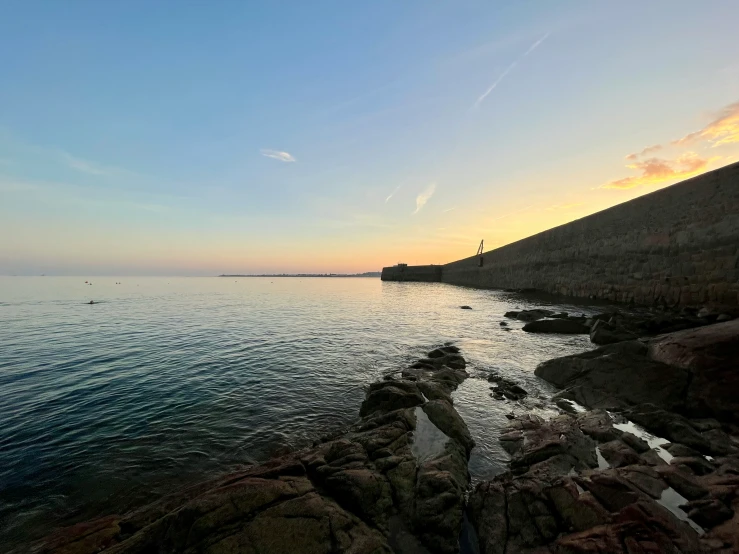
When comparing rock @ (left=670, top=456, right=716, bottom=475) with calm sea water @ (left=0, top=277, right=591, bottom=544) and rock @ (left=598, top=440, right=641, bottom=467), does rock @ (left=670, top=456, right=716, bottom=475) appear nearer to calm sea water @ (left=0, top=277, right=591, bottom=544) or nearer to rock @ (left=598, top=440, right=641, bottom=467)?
rock @ (left=598, top=440, right=641, bottom=467)

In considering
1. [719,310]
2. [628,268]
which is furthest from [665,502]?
[628,268]

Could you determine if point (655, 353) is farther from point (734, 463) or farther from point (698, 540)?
point (698, 540)

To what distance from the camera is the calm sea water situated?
6578 millimetres

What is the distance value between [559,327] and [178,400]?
19568 mm

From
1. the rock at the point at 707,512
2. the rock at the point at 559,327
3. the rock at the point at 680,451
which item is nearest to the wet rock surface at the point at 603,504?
the rock at the point at 707,512

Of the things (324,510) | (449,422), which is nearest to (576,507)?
(449,422)

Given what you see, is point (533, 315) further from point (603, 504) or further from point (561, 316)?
point (603, 504)

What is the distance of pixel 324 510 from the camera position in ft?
14.8

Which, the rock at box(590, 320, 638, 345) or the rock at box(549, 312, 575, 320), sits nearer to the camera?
the rock at box(590, 320, 638, 345)

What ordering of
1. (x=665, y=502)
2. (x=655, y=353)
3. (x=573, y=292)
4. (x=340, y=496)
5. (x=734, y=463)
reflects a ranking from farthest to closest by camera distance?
(x=573, y=292) < (x=655, y=353) < (x=734, y=463) < (x=340, y=496) < (x=665, y=502)

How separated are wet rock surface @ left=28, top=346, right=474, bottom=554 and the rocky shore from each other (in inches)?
0.8

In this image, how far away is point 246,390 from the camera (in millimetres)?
A: 11820

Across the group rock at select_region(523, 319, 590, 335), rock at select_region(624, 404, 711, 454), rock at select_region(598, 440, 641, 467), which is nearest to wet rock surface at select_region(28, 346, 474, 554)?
rock at select_region(598, 440, 641, 467)

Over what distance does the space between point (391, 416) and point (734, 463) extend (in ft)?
20.4
